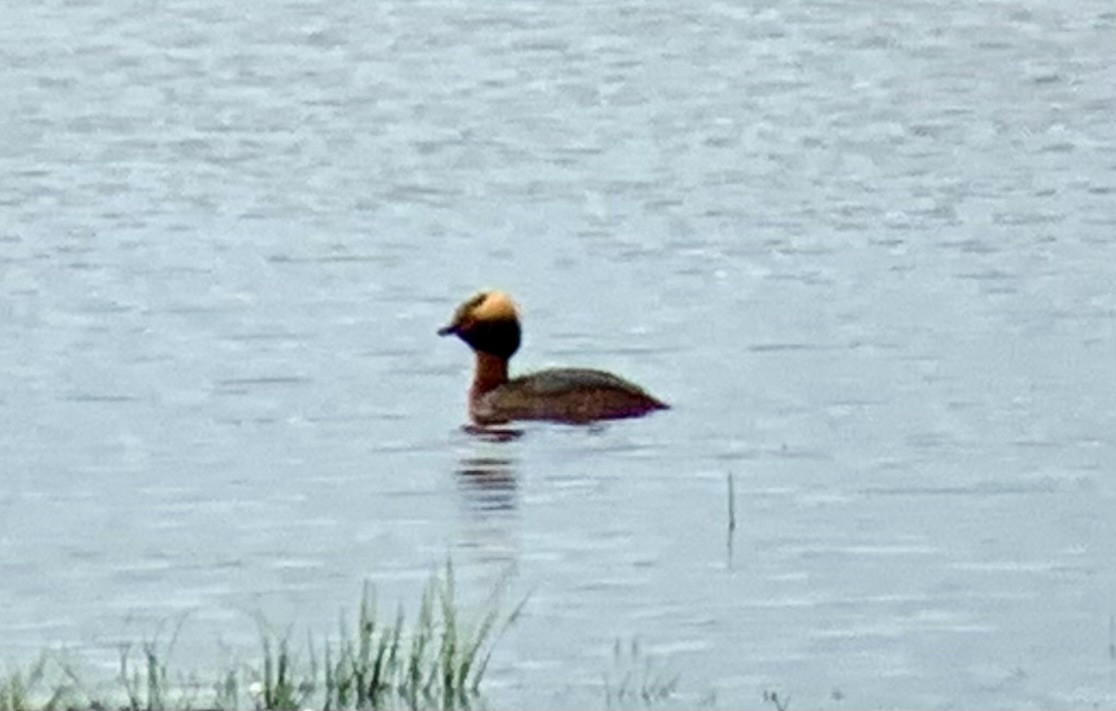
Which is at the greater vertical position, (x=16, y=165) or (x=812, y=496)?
(x=16, y=165)

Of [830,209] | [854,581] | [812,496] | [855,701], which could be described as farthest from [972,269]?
[855,701]

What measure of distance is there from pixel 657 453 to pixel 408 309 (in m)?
3.96

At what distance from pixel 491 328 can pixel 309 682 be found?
840cm

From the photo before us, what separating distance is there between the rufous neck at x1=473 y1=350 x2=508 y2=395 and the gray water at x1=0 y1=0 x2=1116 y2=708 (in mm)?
165

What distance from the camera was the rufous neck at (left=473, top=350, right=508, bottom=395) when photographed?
19531mm

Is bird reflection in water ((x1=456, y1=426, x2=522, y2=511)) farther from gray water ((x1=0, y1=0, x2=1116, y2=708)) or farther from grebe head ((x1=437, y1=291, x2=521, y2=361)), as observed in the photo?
grebe head ((x1=437, y1=291, x2=521, y2=361))

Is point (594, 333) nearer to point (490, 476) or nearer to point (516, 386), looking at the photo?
point (516, 386)

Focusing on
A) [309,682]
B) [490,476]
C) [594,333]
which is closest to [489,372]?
[594,333]

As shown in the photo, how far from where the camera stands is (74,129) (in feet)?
97.0

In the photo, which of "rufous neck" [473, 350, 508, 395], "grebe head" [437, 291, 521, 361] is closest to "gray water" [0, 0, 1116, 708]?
"rufous neck" [473, 350, 508, 395]

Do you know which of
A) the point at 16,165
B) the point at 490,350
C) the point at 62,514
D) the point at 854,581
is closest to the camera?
the point at 854,581

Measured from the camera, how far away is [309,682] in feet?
37.9

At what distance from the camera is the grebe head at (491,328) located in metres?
19.9

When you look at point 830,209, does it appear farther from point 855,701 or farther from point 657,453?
point 855,701
